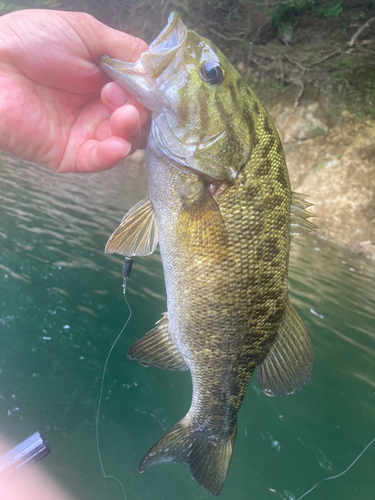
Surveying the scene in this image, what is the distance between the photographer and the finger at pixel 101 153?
1.72 metres

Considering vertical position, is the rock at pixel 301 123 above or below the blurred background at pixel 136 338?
below

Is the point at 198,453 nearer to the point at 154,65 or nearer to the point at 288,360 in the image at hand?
the point at 288,360

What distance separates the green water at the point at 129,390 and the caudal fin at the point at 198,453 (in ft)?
5.37

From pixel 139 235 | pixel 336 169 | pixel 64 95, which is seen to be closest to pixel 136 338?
pixel 139 235

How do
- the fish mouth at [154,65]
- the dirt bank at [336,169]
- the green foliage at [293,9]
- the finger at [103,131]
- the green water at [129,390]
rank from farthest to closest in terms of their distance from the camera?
Result: the green foliage at [293,9] < the dirt bank at [336,169] < the green water at [129,390] < the finger at [103,131] < the fish mouth at [154,65]

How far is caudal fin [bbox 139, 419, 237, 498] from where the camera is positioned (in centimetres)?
169

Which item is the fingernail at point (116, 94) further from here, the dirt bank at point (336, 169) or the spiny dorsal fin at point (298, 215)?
the dirt bank at point (336, 169)

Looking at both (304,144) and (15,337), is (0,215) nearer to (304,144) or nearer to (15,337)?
(15,337)

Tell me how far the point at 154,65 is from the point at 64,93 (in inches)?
31.3

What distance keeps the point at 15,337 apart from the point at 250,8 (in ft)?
50.8

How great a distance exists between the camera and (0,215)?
266 inches

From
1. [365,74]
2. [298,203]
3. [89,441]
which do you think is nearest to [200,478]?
[298,203]

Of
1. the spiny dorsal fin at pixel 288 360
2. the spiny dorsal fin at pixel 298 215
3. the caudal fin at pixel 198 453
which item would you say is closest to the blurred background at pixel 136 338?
the caudal fin at pixel 198 453

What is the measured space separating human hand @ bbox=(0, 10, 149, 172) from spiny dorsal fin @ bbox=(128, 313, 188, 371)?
906 millimetres
